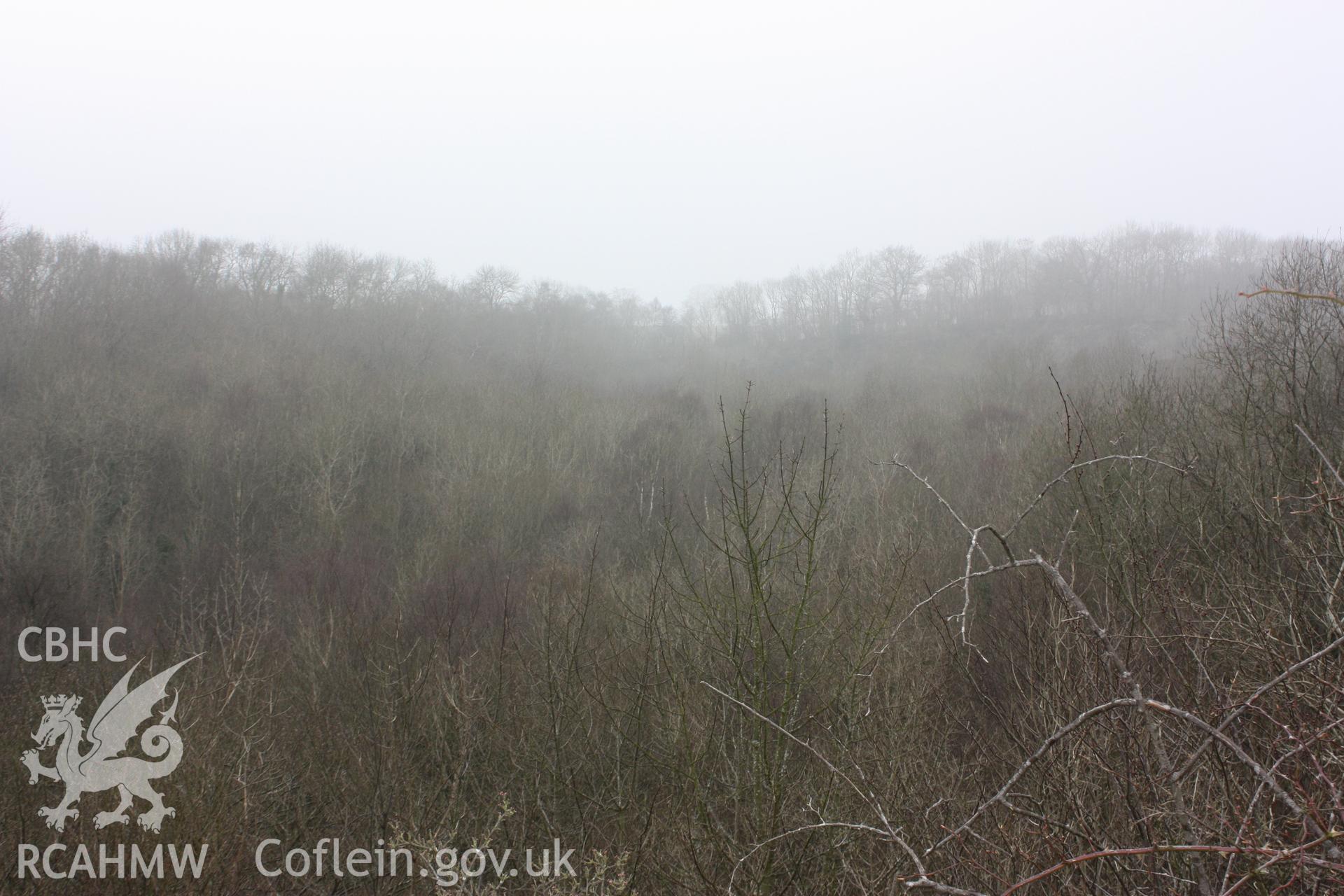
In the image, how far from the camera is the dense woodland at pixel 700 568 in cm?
340

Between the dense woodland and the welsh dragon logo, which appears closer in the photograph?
the dense woodland

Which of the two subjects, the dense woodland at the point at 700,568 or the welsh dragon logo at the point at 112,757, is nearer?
the dense woodland at the point at 700,568

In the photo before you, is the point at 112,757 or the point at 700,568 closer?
the point at 112,757

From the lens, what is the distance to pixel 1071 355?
38844 mm

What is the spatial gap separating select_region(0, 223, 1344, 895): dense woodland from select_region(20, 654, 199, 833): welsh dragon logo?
26cm

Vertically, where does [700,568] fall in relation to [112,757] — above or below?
below

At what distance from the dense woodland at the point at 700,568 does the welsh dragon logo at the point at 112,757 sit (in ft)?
0.85

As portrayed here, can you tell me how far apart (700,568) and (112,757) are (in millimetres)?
9926

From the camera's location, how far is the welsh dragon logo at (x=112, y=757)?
17.3 ft

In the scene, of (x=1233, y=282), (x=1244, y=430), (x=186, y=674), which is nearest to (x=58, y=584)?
(x=186, y=674)

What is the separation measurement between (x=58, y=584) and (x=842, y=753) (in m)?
21.0

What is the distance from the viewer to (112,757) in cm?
609

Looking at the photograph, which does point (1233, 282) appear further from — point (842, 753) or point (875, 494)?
point (842, 753)

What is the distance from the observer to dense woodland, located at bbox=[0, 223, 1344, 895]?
3400mm
